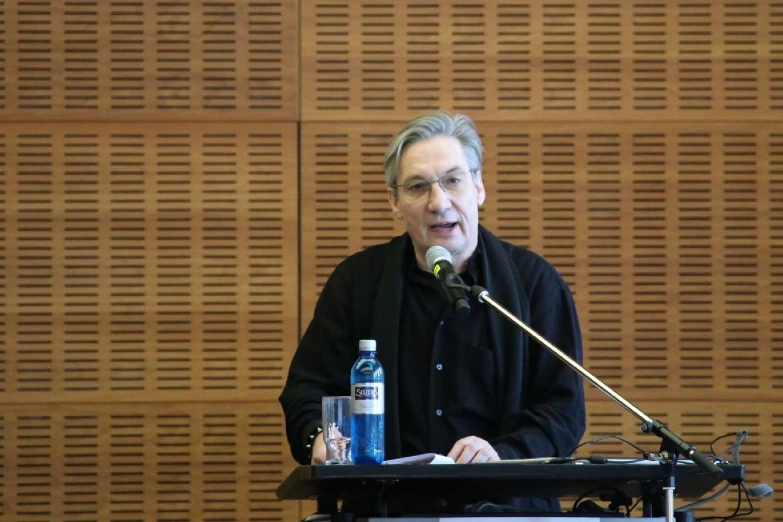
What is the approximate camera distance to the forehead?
3.21 meters

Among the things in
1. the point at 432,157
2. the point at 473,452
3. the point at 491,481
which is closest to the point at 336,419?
the point at 473,452

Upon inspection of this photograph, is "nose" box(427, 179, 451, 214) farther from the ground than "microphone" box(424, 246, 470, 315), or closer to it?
farther from the ground

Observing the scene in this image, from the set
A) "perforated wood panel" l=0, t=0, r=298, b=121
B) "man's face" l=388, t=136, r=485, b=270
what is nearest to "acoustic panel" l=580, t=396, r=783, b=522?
"man's face" l=388, t=136, r=485, b=270

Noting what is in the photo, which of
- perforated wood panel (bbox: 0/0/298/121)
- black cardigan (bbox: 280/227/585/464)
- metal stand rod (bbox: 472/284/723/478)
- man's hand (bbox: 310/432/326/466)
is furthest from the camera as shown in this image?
perforated wood panel (bbox: 0/0/298/121)

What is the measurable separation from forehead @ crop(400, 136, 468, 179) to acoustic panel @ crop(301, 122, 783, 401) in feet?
4.64

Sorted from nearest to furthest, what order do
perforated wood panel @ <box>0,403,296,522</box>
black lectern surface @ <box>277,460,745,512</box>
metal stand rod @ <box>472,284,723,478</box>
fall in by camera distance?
metal stand rod @ <box>472,284,723,478</box> < black lectern surface @ <box>277,460,745,512</box> < perforated wood panel @ <box>0,403,296,522</box>

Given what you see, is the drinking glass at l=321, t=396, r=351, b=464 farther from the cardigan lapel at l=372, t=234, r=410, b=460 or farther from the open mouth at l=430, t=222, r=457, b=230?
the open mouth at l=430, t=222, r=457, b=230

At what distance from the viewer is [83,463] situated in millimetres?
4578

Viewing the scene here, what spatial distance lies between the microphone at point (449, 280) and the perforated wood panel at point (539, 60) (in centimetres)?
213

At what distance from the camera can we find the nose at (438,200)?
10.4 feet

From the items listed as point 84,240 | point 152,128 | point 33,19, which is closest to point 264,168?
point 152,128

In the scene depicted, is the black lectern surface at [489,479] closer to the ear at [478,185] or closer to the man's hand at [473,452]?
the man's hand at [473,452]

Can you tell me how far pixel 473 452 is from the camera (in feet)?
9.02

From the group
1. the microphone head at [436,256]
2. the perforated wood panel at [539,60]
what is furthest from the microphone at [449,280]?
the perforated wood panel at [539,60]
